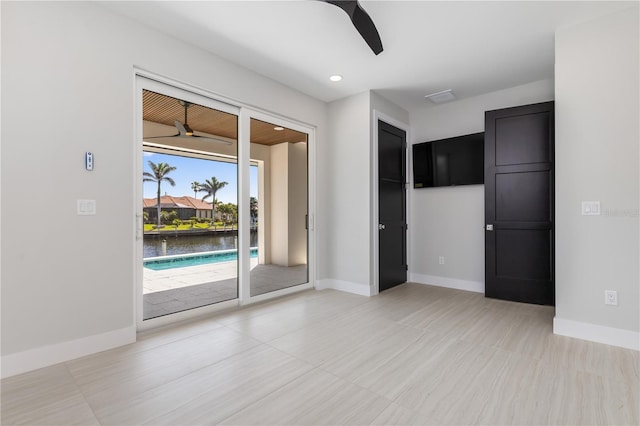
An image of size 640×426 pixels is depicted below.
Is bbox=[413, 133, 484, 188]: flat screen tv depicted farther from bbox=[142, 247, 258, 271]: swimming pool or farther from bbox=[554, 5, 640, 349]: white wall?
bbox=[142, 247, 258, 271]: swimming pool

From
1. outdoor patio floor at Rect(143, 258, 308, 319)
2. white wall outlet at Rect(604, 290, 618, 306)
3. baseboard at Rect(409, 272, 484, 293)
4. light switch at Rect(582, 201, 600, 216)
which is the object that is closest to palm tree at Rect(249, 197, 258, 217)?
outdoor patio floor at Rect(143, 258, 308, 319)

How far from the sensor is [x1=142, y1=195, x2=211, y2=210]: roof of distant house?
293cm

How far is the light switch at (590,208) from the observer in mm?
2624

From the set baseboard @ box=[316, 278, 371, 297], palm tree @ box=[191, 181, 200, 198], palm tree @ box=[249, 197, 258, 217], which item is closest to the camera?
palm tree @ box=[191, 181, 200, 198]

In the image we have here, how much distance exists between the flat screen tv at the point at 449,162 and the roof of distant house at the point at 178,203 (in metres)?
3.39

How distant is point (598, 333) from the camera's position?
2.62 metres

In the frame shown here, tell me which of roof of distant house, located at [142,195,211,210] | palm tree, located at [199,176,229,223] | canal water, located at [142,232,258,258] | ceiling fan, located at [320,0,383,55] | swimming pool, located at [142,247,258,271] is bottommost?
swimming pool, located at [142,247,258,271]

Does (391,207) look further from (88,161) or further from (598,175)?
(88,161)

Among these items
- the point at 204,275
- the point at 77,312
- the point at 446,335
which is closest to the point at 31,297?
the point at 77,312

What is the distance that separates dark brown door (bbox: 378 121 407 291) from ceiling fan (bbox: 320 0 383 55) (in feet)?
6.32

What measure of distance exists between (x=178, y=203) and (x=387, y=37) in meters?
2.70

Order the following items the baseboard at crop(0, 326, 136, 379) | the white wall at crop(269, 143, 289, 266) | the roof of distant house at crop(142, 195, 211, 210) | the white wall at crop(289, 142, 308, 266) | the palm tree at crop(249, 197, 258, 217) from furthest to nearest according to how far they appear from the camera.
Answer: the white wall at crop(269, 143, 289, 266)
the white wall at crop(289, 142, 308, 266)
the palm tree at crop(249, 197, 258, 217)
the roof of distant house at crop(142, 195, 211, 210)
the baseboard at crop(0, 326, 136, 379)

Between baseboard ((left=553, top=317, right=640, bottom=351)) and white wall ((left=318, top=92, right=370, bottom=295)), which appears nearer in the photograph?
baseboard ((left=553, top=317, right=640, bottom=351))

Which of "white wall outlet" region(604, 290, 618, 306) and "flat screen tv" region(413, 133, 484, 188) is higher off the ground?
"flat screen tv" region(413, 133, 484, 188)
